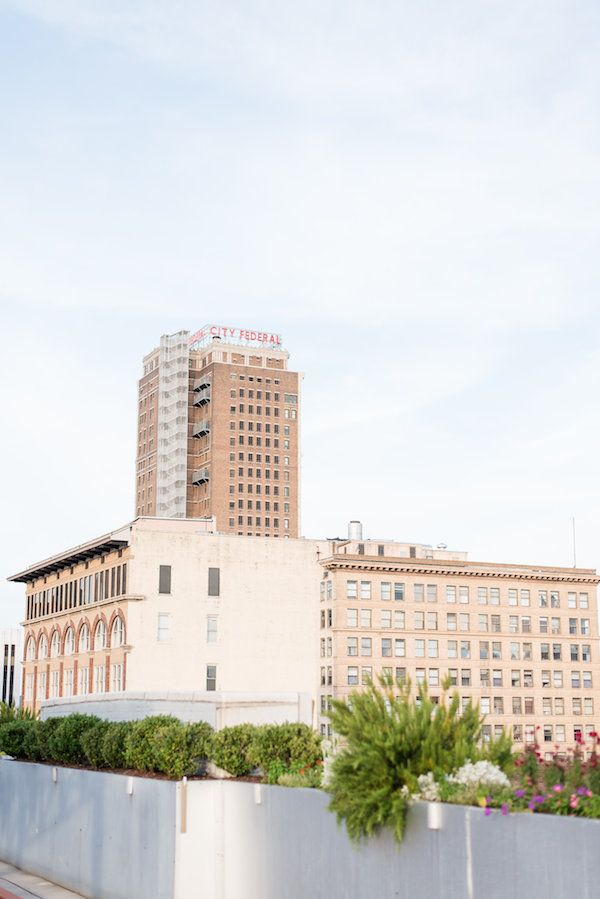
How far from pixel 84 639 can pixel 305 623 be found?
22784mm

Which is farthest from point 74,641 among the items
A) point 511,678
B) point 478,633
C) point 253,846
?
point 253,846

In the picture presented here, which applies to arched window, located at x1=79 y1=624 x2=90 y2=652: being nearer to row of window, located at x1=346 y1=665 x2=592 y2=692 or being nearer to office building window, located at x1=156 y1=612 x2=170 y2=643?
office building window, located at x1=156 y1=612 x2=170 y2=643

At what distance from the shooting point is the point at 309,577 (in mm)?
104938

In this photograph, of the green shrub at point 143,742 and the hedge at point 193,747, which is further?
the green shrub at point 143,742

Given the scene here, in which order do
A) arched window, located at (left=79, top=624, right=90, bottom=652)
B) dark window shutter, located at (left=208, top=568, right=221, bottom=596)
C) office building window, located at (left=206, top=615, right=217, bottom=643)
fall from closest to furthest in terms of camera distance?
office building window, located at (left=206, top=615, right=217, bottom=643), dark window shutter, located at (left=208, top=568, right=221, bottom=596), arched window, located at (left=79, top=624, right=90, bottom=652)

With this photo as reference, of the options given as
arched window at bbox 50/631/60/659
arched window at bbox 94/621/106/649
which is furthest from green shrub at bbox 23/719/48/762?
arched window at bbox 50/631/60/659

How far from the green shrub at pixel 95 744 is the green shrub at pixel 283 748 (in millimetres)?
5423

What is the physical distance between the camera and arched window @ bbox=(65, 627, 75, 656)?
4417 inches

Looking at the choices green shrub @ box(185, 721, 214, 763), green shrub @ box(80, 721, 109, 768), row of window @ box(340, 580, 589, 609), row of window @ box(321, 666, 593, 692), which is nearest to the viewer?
green shrub @ box(185, 721, 214, 763)

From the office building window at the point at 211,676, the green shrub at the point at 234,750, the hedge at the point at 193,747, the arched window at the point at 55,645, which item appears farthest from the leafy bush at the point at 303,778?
the arched window at the point at 55,645

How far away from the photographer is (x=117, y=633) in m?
100

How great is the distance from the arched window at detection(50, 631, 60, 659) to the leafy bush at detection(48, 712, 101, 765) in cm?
9330

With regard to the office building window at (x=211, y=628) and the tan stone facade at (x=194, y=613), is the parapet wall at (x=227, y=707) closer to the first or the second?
the tan stone facade at (x=194, y=613)

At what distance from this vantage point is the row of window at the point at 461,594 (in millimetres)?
126000
